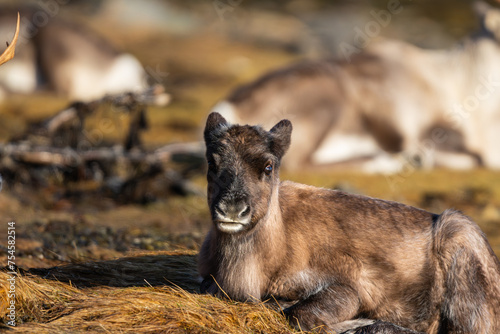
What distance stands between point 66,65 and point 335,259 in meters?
16.3

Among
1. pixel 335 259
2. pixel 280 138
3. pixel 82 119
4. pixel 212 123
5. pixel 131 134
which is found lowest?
pixel 131 134

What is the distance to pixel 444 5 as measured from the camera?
5019 cm

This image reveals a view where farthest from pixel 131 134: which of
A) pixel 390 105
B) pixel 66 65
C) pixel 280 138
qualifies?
pixel 66 65

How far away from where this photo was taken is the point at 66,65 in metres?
20.5

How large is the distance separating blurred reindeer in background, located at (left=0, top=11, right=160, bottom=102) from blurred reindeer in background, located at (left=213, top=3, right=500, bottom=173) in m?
6.36

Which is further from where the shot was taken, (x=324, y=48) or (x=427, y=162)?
(x=324, y=48)

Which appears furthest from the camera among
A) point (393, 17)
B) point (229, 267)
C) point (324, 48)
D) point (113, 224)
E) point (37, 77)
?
point (393, 17)

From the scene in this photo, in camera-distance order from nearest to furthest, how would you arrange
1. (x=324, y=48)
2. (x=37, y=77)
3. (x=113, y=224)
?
(x=113, y=224), (x=37, y=77), (x=324, y=48)

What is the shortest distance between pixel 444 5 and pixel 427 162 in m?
37.7

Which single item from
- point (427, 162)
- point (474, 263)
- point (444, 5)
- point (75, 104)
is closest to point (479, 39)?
point (427, 162)

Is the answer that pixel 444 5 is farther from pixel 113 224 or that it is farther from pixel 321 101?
pixel 113 224

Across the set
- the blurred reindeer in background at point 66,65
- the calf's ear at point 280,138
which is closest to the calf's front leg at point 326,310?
the calf's ear at point 280,138

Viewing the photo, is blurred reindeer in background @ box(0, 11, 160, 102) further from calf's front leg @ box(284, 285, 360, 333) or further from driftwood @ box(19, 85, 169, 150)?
calf's front leg @ box(284, 285, 360, 333)

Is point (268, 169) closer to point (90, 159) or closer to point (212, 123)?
point (212, 123)
